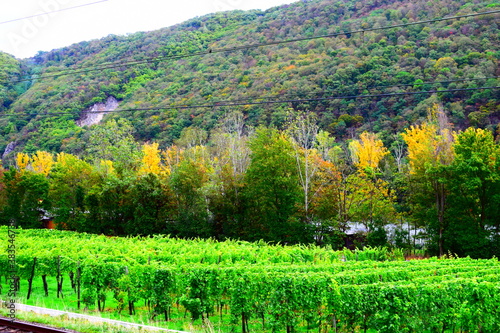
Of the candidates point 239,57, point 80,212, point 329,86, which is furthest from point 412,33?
point 80,212

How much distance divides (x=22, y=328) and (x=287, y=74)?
2215 inches

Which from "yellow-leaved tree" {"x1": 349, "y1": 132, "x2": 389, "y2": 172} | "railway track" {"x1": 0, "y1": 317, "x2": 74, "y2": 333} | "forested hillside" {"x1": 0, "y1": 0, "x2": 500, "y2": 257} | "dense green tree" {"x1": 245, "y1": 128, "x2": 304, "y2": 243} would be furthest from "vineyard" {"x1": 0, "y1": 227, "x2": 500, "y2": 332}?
"yellow-leaved tree" {"x1": 349, "y1": 132, "x2": 389, "y2": 172}

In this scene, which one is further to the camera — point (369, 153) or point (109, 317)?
point (369, 153)

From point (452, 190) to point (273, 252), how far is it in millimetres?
12639

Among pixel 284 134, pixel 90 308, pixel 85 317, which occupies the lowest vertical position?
pixel 90 308

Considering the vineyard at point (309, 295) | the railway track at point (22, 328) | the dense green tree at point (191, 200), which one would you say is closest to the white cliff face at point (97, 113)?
the dense green tree at point (191, 200)

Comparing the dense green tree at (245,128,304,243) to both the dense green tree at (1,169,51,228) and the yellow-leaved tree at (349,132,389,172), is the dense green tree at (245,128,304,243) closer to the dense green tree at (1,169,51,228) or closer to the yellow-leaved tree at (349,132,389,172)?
the yellow-leaved tree at (349,132,389,172)

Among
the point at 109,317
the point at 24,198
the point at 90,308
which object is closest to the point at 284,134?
the point at 90,308

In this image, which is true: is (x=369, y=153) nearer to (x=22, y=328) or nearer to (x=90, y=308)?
(x=90, y=308)

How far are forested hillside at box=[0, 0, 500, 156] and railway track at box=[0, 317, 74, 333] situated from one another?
2801 centimetres

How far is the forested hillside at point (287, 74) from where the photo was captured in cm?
4938

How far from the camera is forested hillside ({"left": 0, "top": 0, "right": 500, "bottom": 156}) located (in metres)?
49.4

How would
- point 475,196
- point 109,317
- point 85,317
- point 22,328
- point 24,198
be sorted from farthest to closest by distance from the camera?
point 24,198
point 475,196
point 109,317
point 85,317
point 22,328

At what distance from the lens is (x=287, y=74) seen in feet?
205
